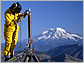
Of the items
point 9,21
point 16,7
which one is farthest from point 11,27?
point 16,7

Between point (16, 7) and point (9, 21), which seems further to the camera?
point (16, 7)

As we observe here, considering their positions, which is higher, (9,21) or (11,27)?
(9,21)

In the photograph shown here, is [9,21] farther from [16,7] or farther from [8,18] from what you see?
[16,7]

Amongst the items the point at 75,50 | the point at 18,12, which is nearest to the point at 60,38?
the point at 75,50

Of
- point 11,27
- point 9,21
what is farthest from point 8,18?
point 11,27

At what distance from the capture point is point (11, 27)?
7.08m

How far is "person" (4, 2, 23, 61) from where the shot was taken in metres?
7.08

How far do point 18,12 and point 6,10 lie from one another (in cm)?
41

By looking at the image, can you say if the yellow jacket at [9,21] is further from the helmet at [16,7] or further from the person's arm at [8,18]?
the helmet at [16,7]

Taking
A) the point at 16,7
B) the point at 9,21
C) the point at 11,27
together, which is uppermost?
the point at 16,7

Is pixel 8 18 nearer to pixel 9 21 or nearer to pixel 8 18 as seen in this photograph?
pixel 8 18

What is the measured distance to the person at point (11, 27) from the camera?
708cm

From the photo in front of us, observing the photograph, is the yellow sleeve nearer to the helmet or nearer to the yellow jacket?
the yellow jacket

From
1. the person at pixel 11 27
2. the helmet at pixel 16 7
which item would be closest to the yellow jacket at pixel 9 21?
the person at pixel 11 27
